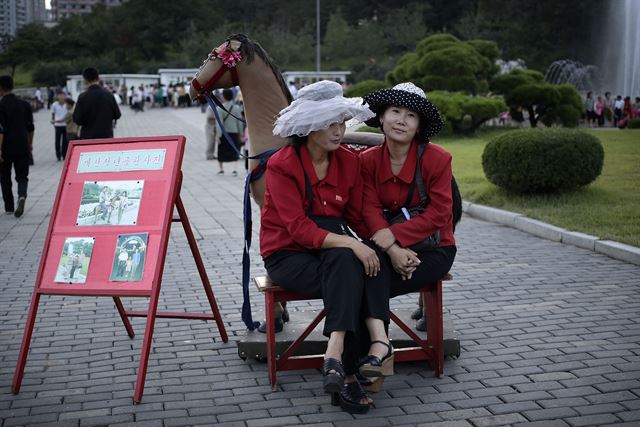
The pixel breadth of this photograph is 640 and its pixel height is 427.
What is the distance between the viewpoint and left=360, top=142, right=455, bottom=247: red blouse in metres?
4.88

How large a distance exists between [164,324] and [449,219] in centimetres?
254

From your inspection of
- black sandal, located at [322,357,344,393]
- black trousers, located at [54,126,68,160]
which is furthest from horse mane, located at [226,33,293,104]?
black trousers, located at [54,126,68,160]

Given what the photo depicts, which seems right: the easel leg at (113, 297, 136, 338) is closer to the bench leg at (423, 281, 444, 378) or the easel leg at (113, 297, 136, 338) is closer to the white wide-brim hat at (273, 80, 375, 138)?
the white wide-brim hat at (273, 80, 375, 138)

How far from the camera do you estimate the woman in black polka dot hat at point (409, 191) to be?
487 cm

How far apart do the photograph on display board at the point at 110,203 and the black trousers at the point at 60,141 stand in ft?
55.7

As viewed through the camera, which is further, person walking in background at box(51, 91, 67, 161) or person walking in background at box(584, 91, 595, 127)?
person walking in background at box(584, 91, 595, 127)

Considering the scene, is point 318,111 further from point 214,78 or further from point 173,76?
point 173,76

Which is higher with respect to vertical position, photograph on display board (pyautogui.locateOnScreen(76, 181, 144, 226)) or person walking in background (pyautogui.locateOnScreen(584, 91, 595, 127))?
photograph on display board (pyautogui.locateOnScreen(76, 181, 144, 226))

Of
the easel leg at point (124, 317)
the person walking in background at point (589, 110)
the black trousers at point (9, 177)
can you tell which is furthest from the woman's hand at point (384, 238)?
the person walking in background at point (589, 110)

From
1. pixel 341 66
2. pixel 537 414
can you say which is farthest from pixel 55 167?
pixel 341 66

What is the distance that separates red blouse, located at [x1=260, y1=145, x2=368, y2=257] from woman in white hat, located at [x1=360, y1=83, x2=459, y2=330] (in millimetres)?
125

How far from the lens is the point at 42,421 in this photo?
444 cm

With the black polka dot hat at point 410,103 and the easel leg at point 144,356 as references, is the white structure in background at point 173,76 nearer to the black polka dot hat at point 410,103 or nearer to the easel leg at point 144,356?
the black polka dot hat at point 410,103

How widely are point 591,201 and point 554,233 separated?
5.85 feet
